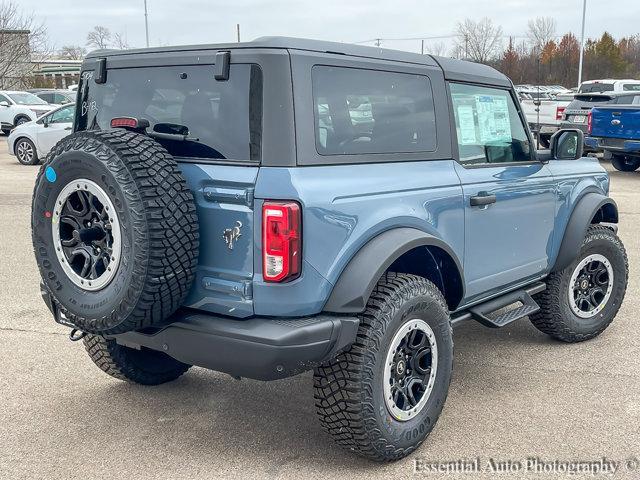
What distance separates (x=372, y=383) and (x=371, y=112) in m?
1.30

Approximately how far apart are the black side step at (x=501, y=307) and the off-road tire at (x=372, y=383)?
72cm

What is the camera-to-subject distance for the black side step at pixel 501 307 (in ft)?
13.5

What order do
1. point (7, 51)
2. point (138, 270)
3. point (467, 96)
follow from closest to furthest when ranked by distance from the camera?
point (138, 270) < point (467, 96) < point (7, 51)

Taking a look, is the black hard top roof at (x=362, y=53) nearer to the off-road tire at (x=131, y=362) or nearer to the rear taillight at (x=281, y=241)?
the rear taillight at (x=281, y=241)

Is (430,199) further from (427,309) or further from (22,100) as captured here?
(22,100)

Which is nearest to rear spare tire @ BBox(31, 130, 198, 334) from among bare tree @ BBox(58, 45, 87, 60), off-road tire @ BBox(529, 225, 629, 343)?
off-road tire @ BBox(529, 225, 629, 343)

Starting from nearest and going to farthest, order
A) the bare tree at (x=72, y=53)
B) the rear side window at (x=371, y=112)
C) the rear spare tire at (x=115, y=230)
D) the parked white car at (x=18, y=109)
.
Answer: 1. the rear spare tire at (x=115, y=230)
2. the rear side window at (x=371, y=112)
3. the parked white car at (x=18, y=109)
4. the bare tree at (x=72, y=53)

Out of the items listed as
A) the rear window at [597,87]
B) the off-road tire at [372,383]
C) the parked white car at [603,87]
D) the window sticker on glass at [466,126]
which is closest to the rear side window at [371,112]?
the window sticker on glass at [466,126]

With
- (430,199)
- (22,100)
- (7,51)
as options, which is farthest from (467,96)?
(7,51)

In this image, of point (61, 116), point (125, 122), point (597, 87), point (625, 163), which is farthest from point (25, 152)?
point (597, 87)

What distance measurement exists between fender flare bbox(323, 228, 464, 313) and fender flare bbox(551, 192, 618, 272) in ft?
6.20

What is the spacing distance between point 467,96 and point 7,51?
1512 inches

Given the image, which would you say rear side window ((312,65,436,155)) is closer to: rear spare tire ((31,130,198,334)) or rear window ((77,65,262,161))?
rear window ((77,65,262,161))

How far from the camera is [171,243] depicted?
9.55 ft
